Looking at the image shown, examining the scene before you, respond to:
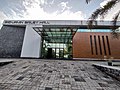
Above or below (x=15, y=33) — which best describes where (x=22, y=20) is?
above

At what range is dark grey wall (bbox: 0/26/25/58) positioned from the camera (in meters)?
19.7

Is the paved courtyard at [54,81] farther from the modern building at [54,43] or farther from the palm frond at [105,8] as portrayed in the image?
the modern building at [54,43]

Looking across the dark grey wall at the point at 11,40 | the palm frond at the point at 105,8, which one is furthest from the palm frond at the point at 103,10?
the dark grey wall at the point at 11,40

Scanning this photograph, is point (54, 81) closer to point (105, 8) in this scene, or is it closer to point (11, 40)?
point (105, 8)

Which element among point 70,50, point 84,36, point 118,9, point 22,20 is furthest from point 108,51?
point 22,20

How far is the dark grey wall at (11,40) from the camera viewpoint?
1972 cm

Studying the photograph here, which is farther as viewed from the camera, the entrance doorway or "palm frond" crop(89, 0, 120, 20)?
the entrance doorway

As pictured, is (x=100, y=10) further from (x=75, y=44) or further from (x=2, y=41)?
(x=2, y=41)

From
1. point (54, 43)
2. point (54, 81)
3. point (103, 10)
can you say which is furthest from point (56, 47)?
point (54, 81)

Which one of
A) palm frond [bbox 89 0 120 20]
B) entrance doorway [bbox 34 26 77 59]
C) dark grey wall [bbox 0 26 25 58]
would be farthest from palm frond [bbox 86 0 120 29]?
dark grey wall [bbox 0 26 25 58]

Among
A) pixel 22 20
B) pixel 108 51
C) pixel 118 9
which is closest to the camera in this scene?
pixel 118 9

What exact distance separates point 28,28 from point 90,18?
17985 millimetres

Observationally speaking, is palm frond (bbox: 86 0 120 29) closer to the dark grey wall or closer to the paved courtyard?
the paved courtyard

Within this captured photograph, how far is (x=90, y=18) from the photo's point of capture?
17.8 ft
